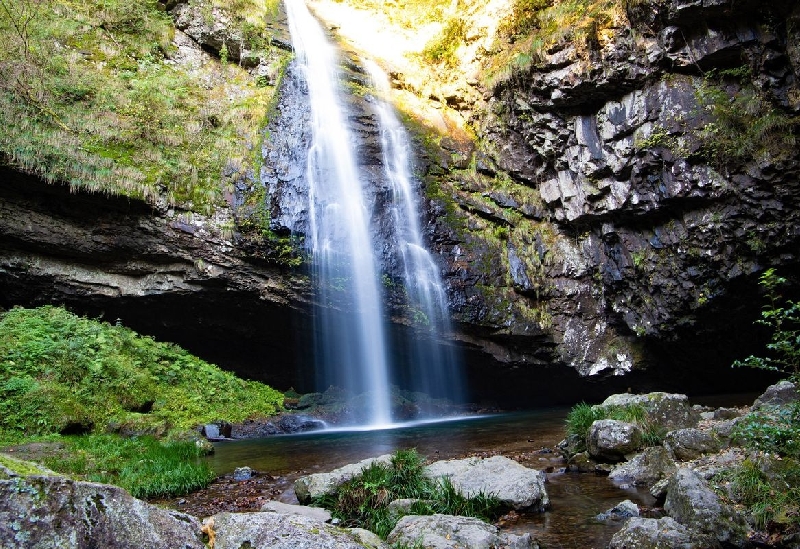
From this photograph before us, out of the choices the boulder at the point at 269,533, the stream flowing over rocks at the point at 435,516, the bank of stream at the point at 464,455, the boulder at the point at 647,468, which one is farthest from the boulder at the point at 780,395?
the boulder at the point at 269,533

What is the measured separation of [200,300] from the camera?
49.4 ft

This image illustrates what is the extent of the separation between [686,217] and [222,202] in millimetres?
13015

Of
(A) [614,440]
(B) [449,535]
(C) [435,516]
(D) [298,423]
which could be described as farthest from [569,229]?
(B) [449,535]

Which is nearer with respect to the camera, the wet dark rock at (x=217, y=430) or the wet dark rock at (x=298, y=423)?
the wet dark rock at (x=217, y=430)

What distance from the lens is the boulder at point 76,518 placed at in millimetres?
1644

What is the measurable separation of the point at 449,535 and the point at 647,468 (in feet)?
12.4

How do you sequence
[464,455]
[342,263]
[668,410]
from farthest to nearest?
[342,263] → [464,455] → [668,410]

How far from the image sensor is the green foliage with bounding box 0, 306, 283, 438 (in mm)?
9711

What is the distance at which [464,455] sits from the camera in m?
8.64

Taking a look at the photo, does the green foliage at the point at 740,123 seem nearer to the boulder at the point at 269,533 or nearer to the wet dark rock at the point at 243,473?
the wet dark rock at the point at 243,473

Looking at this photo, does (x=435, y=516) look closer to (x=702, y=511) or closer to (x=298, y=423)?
(x=702, y=511)

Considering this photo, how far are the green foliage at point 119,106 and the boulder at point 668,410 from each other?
12.0 m

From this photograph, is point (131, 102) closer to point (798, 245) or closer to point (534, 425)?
point (534, 425)

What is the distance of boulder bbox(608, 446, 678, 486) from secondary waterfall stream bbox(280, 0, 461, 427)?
8646 mm
